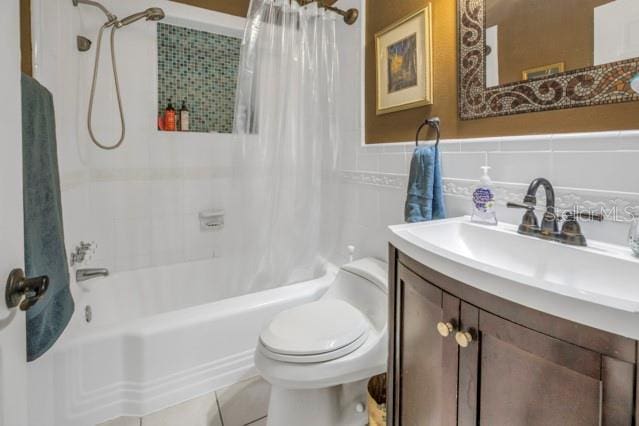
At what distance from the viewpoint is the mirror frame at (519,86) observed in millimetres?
943

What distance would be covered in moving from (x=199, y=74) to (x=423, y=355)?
2467mm

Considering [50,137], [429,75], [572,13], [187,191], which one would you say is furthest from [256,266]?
[572,13]

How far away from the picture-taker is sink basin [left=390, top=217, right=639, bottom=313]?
631 mm

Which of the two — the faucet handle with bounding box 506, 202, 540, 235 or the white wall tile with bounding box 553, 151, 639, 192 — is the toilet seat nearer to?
the faucet handle with bounding box 506, 202, 540, 235

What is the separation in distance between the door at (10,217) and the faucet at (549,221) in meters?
1.32

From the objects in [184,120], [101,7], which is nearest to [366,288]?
[184,120]

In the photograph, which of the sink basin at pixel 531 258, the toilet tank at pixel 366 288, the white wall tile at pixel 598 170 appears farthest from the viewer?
the toilet tank at pixel 366 288

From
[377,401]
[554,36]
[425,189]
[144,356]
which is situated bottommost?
[377,401]

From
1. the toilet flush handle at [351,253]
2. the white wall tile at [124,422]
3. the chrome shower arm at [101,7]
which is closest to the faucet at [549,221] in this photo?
the toilet flush handle at [351,253]

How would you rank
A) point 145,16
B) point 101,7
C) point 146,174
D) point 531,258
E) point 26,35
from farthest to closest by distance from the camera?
point 146,174 → point 145,16 → point 101,7 → point 26,35 → point 531,258

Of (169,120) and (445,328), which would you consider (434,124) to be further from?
(169,120)

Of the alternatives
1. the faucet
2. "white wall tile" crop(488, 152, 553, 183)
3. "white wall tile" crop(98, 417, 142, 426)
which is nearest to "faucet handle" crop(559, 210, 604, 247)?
the faucet

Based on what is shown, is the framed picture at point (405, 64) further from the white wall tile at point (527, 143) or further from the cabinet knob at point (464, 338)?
the cabinet knob at point (464, 338)

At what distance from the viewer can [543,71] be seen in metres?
1.11
